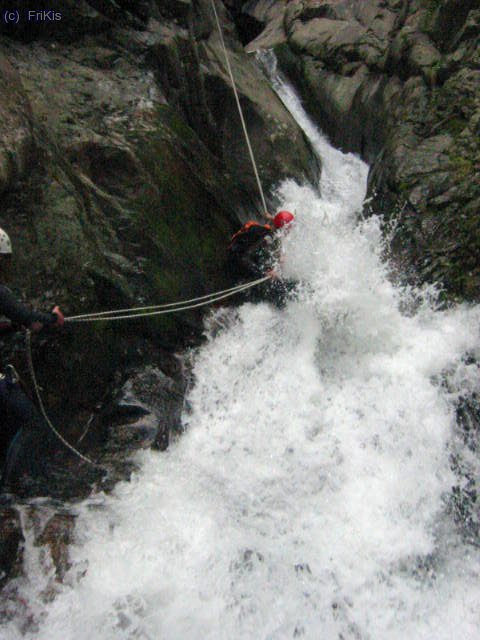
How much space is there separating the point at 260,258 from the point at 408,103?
4.66 m

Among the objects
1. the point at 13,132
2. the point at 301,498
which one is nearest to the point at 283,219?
the point at 13,132

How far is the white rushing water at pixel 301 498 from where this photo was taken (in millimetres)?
3658

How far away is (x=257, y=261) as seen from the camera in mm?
6652

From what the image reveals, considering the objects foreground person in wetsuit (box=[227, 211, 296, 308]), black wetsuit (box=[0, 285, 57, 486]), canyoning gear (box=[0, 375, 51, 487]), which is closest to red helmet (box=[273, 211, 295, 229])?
foreground person in wetsuit (box=[227, 211, 296, 308])

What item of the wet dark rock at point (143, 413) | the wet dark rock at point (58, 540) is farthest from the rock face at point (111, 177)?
the wet dark rock at point (58, 540)

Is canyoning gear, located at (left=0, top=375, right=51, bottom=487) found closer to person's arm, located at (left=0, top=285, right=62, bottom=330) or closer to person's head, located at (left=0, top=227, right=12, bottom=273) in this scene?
person's arm, located at (left=0, top=285, right=62, bottom=330)

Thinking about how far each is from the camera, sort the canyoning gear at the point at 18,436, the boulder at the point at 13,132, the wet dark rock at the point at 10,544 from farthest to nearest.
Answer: the boulder at the point at 13,132, the canyoning gear at the point at 18,436, the wet dark rock at the point at 10,544

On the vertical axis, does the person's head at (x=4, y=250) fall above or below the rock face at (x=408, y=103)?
below

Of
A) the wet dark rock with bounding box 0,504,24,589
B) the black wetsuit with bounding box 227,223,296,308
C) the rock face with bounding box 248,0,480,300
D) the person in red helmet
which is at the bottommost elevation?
the wet dark rock with bounding box 0,504,24,589

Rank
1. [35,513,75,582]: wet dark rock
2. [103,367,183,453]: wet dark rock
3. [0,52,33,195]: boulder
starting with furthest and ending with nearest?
[103,367,183,453]: wet dark rock < [0,52,33,195]: boulder < [35,513,75,582]: wet dark rock

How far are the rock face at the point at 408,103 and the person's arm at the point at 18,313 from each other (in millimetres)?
4509

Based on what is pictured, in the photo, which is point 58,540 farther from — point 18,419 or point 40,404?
point 40,404

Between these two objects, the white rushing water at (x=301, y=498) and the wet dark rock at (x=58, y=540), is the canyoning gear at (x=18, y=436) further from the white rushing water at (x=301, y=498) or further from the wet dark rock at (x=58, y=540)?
the white rushing water at (x=301, y=498)

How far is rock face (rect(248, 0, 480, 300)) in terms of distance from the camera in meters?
6.59
